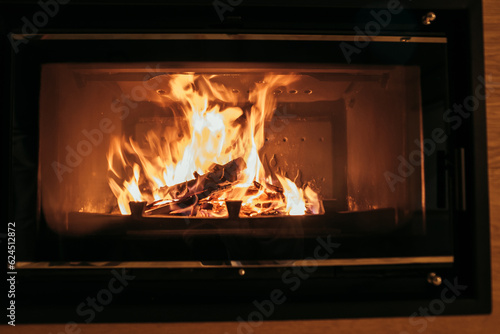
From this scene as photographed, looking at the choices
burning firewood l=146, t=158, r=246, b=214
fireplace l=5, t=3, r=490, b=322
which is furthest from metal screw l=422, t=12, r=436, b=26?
burning firewood l=146, t=158, r=246, b=214

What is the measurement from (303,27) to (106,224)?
0.58 m

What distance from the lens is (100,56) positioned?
0.74m

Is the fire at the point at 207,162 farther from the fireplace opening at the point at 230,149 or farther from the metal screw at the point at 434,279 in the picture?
the metal screw at the point at 434,279

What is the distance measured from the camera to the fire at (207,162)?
0.84m

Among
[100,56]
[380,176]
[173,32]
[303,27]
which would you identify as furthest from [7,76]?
[380,176]

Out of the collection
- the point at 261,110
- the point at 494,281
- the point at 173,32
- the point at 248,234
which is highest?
the point at 173,32

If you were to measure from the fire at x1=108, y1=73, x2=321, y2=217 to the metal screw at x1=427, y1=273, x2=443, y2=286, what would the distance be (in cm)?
26

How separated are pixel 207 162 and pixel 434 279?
1.81ft

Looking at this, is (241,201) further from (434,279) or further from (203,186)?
(434,279)

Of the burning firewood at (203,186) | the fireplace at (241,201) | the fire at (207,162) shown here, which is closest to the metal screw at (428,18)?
the fireplace at (241,201)

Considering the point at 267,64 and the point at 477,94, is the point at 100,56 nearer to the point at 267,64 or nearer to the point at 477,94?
the point at 267,64

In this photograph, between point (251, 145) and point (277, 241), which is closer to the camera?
point (277, 241)

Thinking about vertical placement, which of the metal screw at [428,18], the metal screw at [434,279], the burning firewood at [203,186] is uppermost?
the metal screw at [428,18]

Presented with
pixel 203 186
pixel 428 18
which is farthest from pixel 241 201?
pixel 428 18
